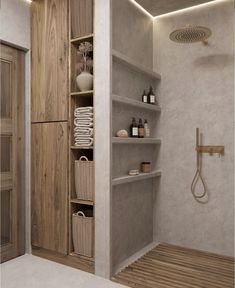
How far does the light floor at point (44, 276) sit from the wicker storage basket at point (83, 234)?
18 centimetres

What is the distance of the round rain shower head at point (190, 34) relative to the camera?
7.72ft

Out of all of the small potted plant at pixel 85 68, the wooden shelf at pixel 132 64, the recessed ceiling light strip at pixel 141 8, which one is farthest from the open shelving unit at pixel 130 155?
the recessed ceiling light strip at pixel 141 8

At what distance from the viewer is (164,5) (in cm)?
299

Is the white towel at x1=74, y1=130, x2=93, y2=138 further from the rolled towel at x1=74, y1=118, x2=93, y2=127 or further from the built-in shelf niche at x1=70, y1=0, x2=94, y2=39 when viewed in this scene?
the built-in shelf niche at x1=70, y1=0, x2=94, y2=39

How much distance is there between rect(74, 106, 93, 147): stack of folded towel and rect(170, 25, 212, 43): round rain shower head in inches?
40.0

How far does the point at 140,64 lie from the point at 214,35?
84 centimetres

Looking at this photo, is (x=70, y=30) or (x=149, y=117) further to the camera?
(x=149, y=117)

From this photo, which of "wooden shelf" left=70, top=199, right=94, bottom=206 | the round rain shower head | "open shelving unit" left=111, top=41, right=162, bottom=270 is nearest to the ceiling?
"open shelving unit" left=111, top=41, right=162, bottom=270

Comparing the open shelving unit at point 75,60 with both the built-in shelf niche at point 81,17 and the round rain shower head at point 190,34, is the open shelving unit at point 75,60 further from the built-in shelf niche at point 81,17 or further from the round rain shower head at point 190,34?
the round rain shower head at point 190,34

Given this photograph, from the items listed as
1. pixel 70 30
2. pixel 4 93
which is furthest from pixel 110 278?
pixel 70 30

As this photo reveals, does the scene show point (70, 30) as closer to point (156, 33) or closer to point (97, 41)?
point (97, 41)

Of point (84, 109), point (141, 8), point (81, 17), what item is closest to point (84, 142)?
point (84, 109)

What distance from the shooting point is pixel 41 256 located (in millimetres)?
2805

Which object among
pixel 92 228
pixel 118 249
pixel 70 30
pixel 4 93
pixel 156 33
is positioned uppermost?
pixel 156 33
